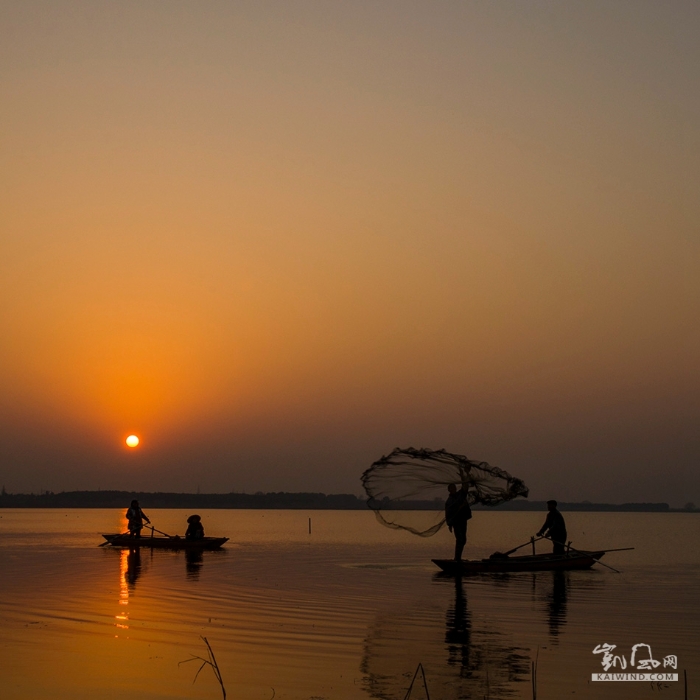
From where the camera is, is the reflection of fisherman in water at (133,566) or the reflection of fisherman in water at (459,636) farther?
the reflection of fisherman in water at (133,566)

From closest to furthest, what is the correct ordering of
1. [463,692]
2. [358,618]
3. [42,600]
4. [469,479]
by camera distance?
[463,692]
[358,618]
[42,600]
[469,479]

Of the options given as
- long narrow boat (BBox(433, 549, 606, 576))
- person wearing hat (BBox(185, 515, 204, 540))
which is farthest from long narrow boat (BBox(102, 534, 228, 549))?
long narrow boat (BBox(433, 549, 606, 576))

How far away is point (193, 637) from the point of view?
14.6 m

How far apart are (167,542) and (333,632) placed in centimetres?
2353

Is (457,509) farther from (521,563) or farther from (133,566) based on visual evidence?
(133,566)

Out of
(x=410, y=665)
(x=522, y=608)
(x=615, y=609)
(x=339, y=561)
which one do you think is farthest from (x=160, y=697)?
(x=339, y=561)

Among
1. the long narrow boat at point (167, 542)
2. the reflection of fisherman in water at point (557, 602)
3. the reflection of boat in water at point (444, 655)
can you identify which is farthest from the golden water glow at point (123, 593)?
the reflection of fisherman in water at point (557, 602)

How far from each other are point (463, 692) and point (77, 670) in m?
4.91

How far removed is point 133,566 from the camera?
30.0 metres

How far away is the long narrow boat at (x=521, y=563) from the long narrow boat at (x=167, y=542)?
1304cm

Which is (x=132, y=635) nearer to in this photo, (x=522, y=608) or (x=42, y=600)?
(x=42, y=600)

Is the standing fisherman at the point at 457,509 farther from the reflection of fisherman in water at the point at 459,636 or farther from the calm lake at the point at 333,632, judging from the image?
the reflection of fisherman in water at the point at 459,636

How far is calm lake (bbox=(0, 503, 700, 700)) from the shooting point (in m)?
11.2

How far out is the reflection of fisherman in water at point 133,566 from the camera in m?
24.5
